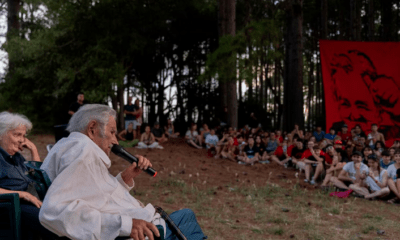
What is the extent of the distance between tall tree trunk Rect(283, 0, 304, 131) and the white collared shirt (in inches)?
604

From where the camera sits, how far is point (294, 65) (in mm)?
16906

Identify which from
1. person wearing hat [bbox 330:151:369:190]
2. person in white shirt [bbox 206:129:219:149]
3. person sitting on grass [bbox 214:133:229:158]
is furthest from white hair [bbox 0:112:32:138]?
person in white shirt [bbox 206:129:219:149]

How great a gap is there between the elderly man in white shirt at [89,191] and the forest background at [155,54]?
39.4 feet

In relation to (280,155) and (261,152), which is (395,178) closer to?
(280,155)

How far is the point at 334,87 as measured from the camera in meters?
16.5

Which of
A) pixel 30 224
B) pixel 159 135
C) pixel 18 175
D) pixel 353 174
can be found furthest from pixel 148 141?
pixel 30 224

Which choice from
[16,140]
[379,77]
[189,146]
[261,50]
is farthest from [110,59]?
[16,140]

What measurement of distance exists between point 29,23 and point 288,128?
14.7m

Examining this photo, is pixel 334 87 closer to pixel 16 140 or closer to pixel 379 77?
pixel 379 77

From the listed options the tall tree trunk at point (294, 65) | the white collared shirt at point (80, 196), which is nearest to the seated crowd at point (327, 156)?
the tall tree trunk at point (294, 65)

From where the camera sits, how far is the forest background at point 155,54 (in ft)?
49.6

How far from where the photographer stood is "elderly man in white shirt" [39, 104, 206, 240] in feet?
6.92

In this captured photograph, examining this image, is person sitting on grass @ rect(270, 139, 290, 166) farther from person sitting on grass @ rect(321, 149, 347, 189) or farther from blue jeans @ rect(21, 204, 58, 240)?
blue jeans @ rect(21, 204, 58, 240)

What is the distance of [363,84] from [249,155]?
6690 millimetres
